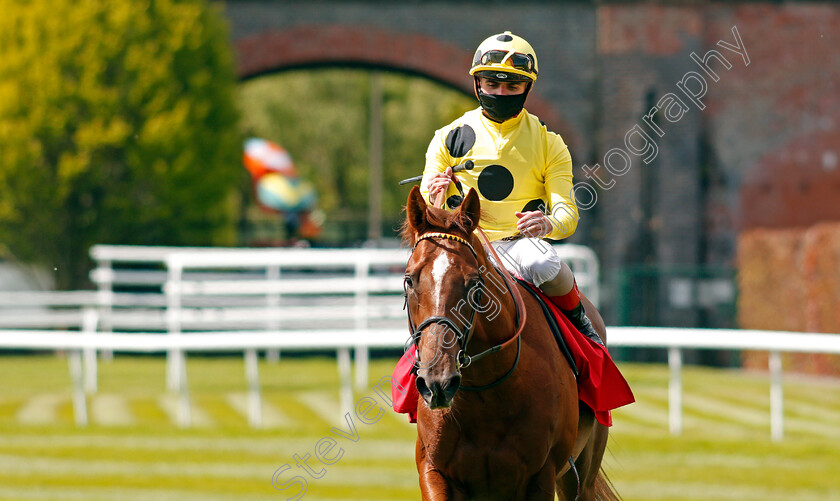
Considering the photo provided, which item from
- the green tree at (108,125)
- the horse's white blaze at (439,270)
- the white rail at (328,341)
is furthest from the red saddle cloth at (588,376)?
the green tree at (108,125)

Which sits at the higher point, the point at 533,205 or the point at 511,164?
the point at 511,164

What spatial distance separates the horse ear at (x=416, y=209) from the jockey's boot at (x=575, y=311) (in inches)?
42.1

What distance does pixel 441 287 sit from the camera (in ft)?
12.4

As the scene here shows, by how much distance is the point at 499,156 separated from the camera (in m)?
4.72

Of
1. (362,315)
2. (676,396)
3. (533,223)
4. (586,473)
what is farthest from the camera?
(362,315)

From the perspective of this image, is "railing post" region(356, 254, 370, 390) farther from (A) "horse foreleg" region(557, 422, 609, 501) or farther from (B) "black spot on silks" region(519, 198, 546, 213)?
(B) "black spot on silks" region(519, 198, 546, 213)

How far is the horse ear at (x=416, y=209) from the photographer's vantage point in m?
3.99

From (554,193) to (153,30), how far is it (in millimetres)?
15438

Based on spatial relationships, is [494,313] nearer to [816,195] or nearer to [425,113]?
[816,195]

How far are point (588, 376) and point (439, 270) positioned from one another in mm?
1297

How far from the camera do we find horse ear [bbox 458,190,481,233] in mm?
4047

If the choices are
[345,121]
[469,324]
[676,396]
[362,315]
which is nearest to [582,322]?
[469,324]

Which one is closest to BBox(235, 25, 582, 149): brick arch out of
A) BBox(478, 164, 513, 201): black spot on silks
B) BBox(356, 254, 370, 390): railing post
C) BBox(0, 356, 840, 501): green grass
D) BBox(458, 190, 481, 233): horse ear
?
BBox(356, 254, 370, 390): railing post

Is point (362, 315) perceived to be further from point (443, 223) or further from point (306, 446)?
point (443, 223)
